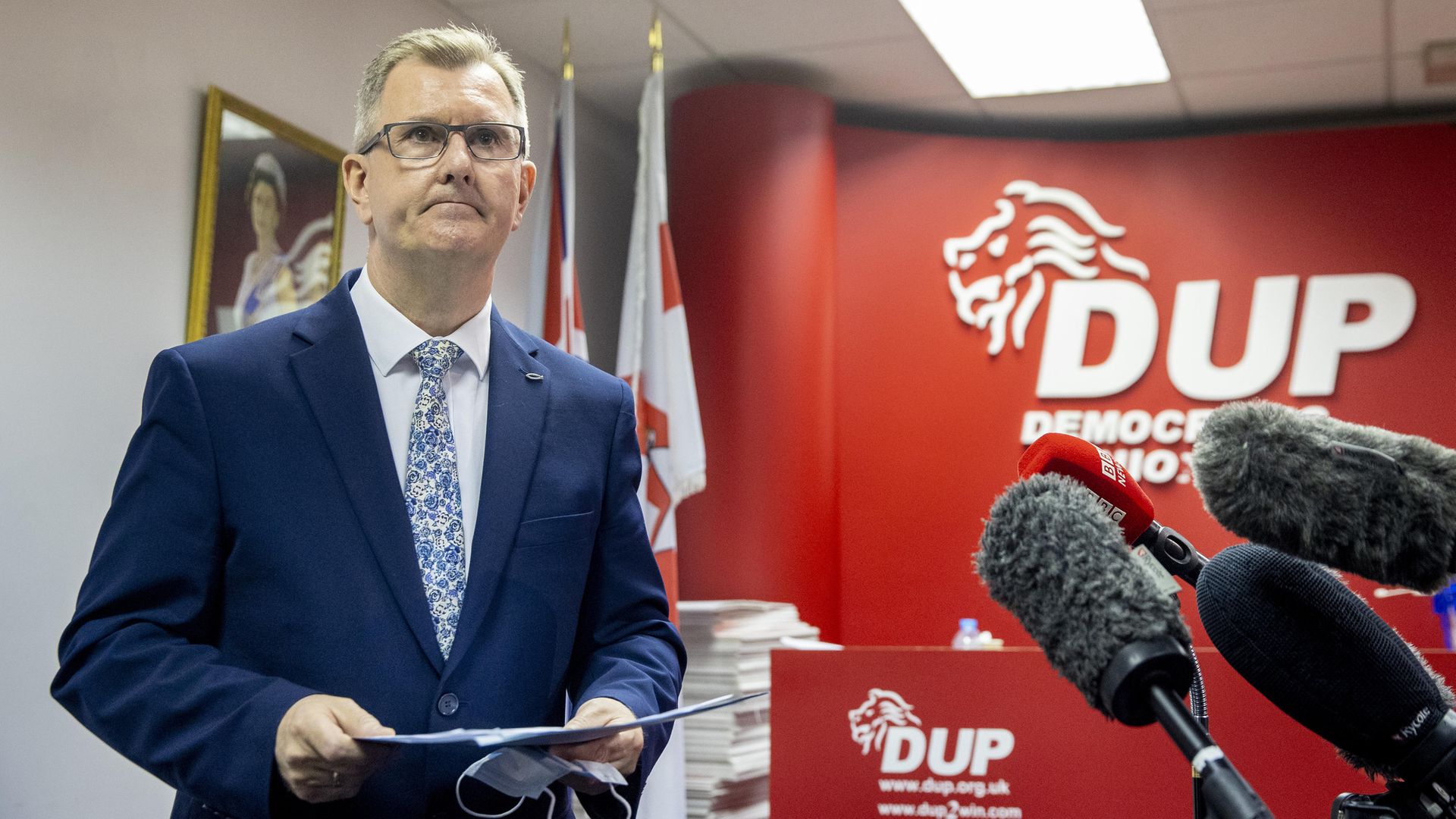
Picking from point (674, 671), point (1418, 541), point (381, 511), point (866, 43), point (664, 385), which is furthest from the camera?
Result: point (866, 43)

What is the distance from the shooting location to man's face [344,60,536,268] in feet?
4.84

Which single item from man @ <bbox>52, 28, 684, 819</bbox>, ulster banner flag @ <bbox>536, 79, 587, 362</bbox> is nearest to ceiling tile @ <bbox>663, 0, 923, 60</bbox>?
ulster banner flag @ <bbox>536, 79, 587, 362</bbox>

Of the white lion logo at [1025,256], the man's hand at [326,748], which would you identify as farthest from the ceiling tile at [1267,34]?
the man's hand at [326,748]

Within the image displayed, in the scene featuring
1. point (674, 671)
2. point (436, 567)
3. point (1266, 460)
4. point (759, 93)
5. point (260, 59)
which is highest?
point (759, 93)

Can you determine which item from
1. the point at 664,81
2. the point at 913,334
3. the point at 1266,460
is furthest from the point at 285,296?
the point at 1266,460

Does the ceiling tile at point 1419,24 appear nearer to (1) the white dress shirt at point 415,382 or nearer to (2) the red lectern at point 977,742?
(2) the red lectern at point 977,742

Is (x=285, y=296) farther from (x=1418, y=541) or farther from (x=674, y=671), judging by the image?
(x=1418, y=541)

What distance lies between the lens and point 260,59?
3604mm

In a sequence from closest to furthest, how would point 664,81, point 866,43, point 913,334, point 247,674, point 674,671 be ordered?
point 247,674
point 674,671
point 866,43
point 664,81
point 913,334

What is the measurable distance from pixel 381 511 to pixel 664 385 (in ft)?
10.3

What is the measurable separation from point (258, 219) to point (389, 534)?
95.0 inches

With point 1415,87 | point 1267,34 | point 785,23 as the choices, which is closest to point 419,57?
point 785,23

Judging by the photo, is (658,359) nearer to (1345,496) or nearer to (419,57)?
(419,57)

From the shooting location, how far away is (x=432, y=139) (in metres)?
1.52
